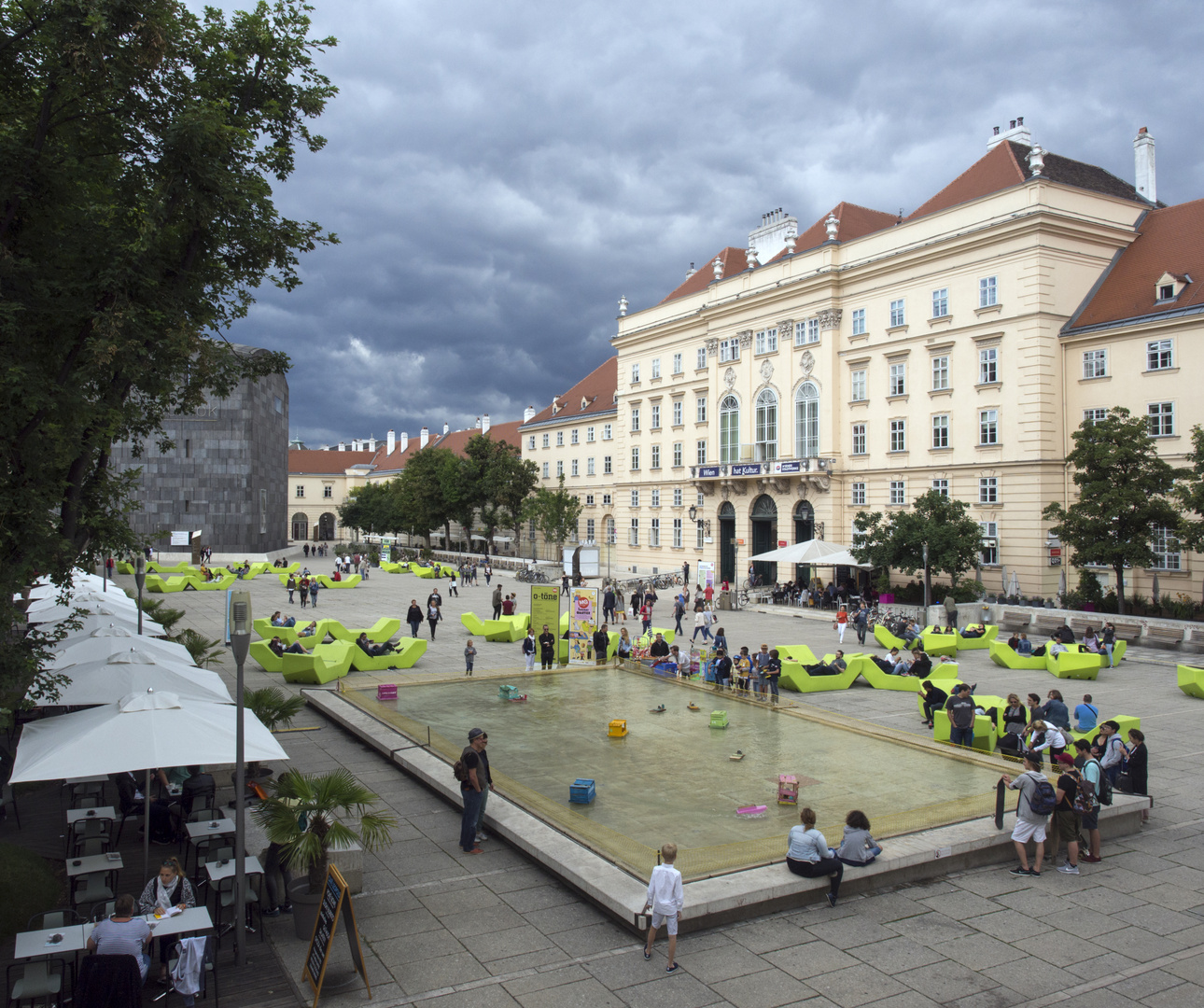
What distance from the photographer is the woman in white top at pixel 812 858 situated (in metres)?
9.19

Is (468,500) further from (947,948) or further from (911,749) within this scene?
(947,948)

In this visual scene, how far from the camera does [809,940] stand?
843 centimetres

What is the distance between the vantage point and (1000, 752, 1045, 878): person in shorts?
10.2 metres

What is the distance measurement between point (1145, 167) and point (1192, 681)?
1354 inches

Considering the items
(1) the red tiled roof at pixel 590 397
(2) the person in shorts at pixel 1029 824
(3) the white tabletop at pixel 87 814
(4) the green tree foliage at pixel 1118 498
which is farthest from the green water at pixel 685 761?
(1) the red tiled roof at pixel 590 397

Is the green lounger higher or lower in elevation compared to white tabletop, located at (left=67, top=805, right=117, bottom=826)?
lower

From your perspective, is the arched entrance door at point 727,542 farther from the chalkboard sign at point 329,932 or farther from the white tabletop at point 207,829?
the chalkboard sign at point 329,932

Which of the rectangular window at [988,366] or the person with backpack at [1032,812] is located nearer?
the person with backpack at [1032,812]

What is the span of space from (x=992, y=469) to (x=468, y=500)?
168 ft

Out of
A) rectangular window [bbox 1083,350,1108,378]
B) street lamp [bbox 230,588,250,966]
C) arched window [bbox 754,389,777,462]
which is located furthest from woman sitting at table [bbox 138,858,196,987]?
arched window [bbox 754,389,777,462]

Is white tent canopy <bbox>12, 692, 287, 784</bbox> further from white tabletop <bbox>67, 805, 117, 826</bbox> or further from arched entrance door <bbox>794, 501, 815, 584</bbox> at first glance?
arched entrance door <bbox>794, 501, 815, 584</bbox>

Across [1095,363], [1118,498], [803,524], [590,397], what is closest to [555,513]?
[590,397]

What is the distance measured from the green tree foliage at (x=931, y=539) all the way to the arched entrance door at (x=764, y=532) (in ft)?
47.4

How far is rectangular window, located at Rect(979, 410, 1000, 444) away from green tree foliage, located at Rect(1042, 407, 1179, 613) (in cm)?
798
